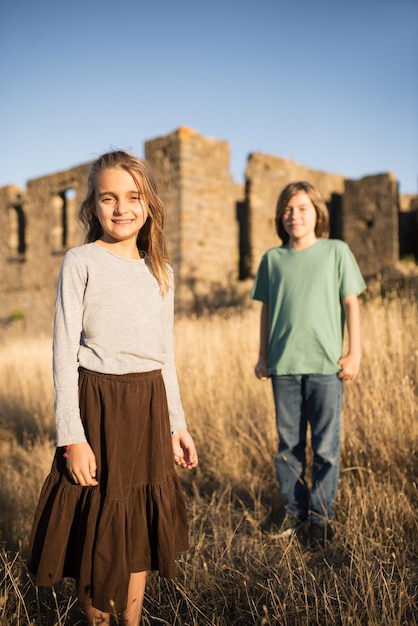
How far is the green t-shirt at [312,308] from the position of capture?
2.82 metres

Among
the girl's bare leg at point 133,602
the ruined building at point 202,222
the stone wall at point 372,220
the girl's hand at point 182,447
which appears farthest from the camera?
the stone wall at point 372,220

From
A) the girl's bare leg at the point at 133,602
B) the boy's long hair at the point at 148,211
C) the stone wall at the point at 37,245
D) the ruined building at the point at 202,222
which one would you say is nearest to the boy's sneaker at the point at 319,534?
the girl's bare leg at the point at 133,602

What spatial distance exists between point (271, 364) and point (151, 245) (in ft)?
3.98

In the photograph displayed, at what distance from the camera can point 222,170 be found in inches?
459

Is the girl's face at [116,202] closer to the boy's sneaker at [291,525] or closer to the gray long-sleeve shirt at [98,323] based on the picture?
the gray long-sleeve shirt at [98,323]

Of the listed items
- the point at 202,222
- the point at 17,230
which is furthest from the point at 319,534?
the point at 17,230

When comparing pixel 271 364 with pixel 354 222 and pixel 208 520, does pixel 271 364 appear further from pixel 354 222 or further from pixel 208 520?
pixel 354 222

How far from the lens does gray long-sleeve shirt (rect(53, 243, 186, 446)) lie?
1712 millimetres

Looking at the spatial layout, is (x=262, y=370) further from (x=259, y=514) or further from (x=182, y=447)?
(x=182, y=447)

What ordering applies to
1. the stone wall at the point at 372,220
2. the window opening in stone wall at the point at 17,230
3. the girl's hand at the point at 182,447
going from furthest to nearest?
the window opening in stone wall at the point at 17,230
the stone wall at the point at 372,220
the girl's hand at the point at 182,447

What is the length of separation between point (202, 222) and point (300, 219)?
842 cm

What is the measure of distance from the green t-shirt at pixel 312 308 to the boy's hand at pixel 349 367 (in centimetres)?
3

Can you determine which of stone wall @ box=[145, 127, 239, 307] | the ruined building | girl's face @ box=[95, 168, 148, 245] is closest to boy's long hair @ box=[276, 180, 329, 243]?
girl's face @ box=[95, 168, 148, 245]

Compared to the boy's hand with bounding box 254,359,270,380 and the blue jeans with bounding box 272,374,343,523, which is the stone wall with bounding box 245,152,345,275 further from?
the blue jeans with bounding box 272,374,343,523
